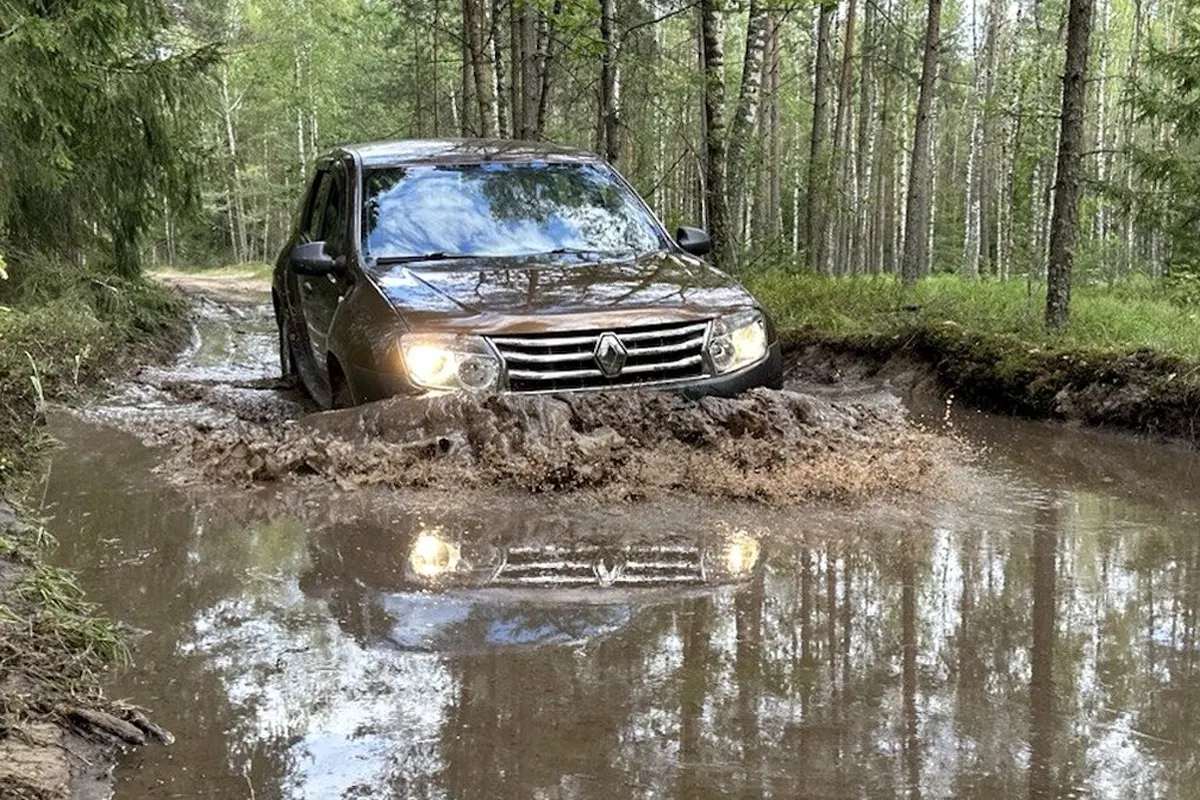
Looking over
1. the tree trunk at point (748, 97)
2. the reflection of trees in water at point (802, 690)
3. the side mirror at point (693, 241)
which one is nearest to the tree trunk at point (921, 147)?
the tree trunk at point (748, 97)

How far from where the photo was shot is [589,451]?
15.3 ft

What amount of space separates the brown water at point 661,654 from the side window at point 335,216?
6.86 ft

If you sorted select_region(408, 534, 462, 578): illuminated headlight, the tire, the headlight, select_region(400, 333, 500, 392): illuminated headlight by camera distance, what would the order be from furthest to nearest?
1. the tire
2. the headlight
3. select_region(400, 333, 500, 392): illuminated headlight
4. select_region(408, 534, 462, 578): illuminated headlight

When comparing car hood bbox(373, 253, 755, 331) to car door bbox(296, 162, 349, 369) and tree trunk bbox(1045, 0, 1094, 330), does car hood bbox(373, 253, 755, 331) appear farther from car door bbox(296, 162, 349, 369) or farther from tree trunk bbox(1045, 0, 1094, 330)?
tree trunk bbox(1045, 0, 1094, 330)

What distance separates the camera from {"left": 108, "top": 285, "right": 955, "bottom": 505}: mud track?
4605 mm

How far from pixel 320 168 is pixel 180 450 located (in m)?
3.07

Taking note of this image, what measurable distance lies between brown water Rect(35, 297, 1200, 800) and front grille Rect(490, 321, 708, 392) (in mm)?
678

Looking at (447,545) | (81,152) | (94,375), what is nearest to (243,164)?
(81,152)

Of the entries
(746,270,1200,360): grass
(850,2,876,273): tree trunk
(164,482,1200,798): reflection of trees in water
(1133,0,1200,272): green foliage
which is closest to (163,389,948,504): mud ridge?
(164,482,1200,798): reflection of trees in water

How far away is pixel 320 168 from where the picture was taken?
7.84 metres

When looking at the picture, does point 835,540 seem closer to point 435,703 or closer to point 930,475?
point 930,475

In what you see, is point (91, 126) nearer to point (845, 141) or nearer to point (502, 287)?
point (502, 287)

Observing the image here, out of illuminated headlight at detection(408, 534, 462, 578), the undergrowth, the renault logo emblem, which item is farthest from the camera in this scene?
the renault logo emblem

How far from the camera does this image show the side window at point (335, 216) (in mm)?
6301
